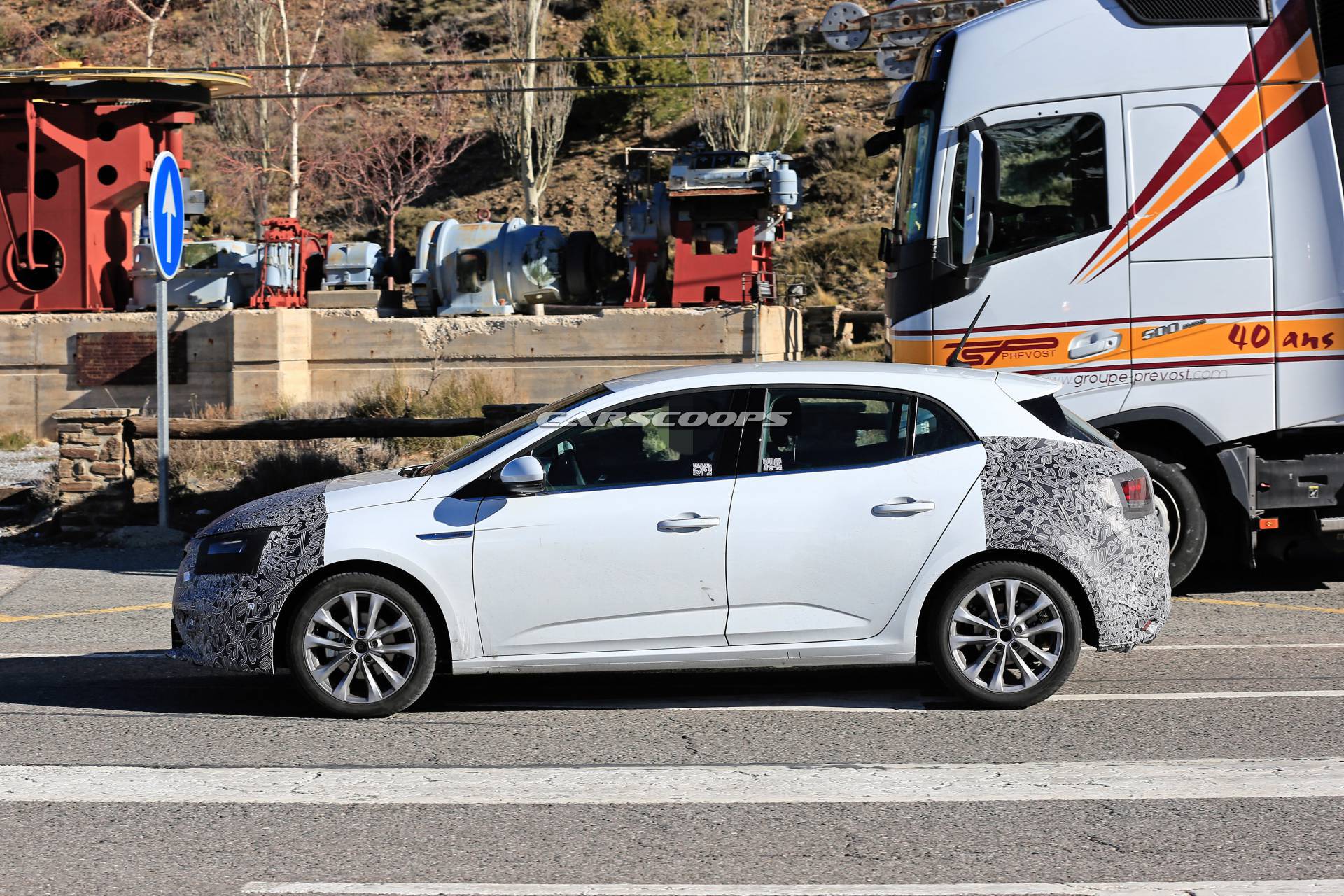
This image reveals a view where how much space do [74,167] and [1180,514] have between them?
65.5 ft

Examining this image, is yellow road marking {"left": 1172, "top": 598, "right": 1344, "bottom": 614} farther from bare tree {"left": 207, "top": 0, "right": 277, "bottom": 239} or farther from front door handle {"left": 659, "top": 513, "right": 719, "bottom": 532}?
bare tree {"left": 207, "top": 0, "right": 277, "bottom": 239}

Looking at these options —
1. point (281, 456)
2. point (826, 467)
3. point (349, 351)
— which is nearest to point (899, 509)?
point (826, 467)

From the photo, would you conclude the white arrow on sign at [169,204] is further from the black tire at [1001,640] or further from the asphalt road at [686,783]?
the black tire at [1001,640]

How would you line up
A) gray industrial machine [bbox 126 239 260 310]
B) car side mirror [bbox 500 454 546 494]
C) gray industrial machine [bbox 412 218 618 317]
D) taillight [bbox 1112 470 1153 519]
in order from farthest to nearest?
gray industrial machine [bbox 126 239 260 310], gray industrial machine [bbox 412 218 618 317], taillight [bbox 1112 470 1153 519], car side mirror [bbox 500 454 546 494]

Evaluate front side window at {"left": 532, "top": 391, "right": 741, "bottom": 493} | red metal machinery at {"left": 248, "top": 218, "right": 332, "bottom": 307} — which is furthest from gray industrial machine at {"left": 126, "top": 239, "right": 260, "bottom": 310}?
front side window at {"left": 532, "top": 391, "right": 741, "bottom": 493}

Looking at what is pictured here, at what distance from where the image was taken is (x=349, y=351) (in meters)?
22.2

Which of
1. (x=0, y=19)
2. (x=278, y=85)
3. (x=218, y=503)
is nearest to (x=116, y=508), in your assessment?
(x=218, y=503)

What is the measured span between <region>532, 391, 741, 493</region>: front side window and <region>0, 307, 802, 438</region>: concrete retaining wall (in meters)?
14.9

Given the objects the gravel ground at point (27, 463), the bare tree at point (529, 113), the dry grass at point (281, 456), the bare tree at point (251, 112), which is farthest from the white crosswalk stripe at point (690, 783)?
the bare tree at point (529, 113)

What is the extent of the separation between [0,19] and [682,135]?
29288mm

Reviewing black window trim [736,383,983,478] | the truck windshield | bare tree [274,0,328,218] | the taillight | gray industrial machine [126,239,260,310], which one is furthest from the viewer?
bare tree [274,0,328,218]

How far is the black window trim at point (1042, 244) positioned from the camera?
29.1ft

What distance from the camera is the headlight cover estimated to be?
623 cm

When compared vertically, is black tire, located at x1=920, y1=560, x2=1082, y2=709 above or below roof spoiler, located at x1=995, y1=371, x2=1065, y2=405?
below
